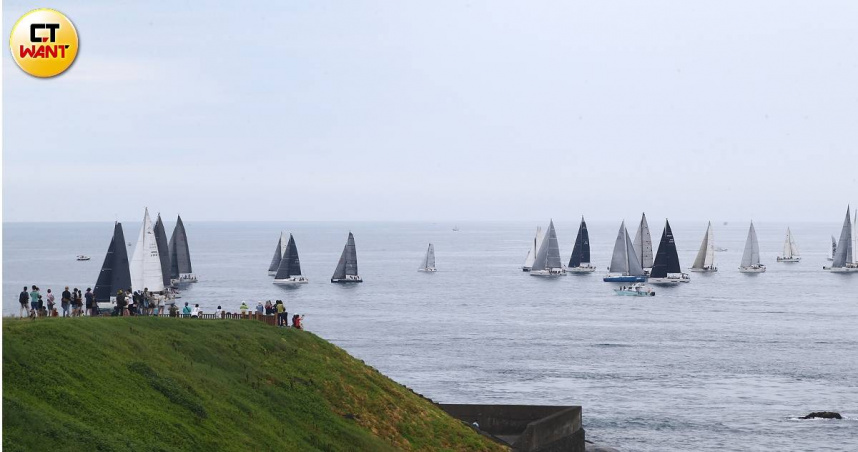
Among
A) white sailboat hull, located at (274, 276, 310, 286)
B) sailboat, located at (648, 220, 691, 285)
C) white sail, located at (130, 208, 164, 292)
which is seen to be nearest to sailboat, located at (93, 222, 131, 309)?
white sail, located at (130, 208, 164, 292)

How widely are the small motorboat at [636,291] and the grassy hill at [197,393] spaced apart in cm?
12056

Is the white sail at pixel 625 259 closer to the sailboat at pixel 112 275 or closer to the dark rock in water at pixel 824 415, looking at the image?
the sailboat at pixel 112 275

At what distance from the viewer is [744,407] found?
69000mm

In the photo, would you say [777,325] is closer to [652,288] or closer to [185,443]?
[652,288]

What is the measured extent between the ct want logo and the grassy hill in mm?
8879

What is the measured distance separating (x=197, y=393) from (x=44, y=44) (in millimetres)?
16353

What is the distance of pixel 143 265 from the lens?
352 ft

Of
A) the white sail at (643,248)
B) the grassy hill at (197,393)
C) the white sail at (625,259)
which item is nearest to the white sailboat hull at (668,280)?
the white sail at (625,259)

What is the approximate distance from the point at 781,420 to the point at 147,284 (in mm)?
69723

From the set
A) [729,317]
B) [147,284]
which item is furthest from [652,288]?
[147,284]

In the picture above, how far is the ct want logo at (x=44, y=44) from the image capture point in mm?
18328

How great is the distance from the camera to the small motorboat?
160 metres

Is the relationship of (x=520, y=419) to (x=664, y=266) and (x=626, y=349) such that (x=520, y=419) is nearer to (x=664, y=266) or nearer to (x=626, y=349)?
(x=626, y=349)

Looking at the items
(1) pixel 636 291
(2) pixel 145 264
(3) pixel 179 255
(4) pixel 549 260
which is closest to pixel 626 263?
(4) pixel 549 260
